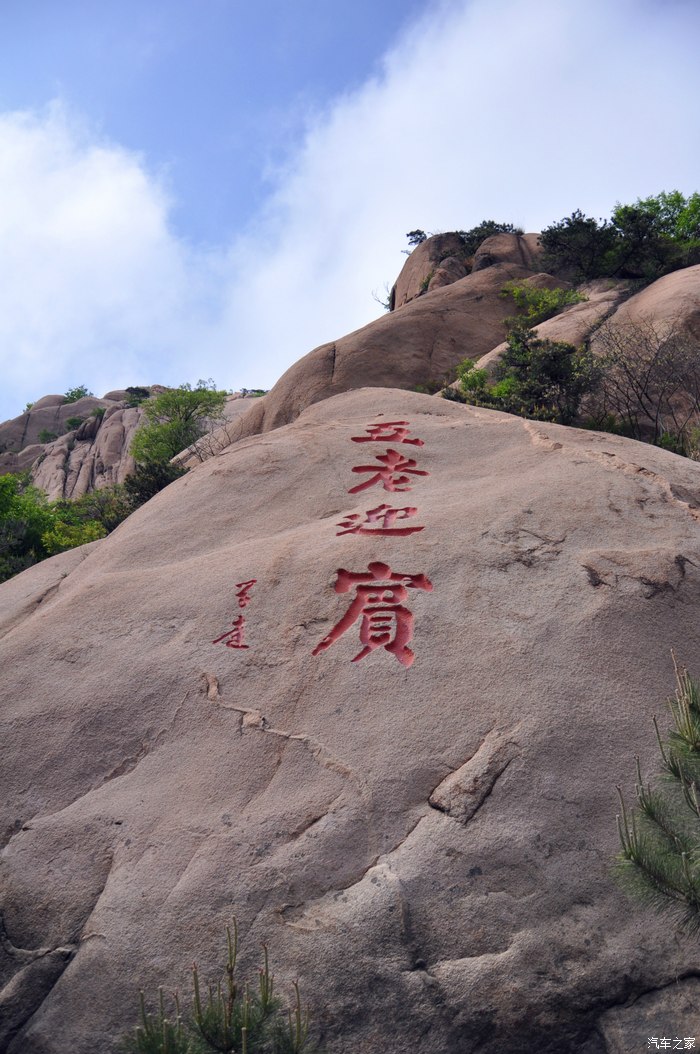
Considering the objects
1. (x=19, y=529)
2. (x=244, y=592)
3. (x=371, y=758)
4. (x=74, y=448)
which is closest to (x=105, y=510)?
(x=19, y=529)

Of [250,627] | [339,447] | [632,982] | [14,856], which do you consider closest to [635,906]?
[632,982]

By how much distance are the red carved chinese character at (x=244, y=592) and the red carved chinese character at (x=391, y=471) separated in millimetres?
1484

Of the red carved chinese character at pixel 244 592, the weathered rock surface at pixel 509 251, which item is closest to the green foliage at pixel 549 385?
the red carved chinese character at pixel 244 592

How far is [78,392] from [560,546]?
45.9 meters

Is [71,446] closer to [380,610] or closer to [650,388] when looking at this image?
[650,388]

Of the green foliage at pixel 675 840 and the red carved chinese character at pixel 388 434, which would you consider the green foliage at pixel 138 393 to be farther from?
the green foliage at pixel 675 840

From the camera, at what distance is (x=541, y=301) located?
20.0m

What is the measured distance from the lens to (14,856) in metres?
4.99

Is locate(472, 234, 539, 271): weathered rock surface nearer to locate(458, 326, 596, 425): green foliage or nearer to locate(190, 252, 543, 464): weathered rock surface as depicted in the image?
locate(190, 252, 543, 464): weathered rock surface

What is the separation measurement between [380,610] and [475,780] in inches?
57.0

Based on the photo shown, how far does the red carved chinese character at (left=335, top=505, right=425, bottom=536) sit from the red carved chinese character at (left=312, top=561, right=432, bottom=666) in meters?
0.46

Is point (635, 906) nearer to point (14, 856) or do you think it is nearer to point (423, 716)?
point (423, 716)

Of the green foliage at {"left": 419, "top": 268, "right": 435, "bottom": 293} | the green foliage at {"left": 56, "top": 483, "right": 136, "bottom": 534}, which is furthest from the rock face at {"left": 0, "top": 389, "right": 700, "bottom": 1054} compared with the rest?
the green foliage at {"left": 419, "top": 268, "right": 435, "bottom": 293}

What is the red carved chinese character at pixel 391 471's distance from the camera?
7.46m
